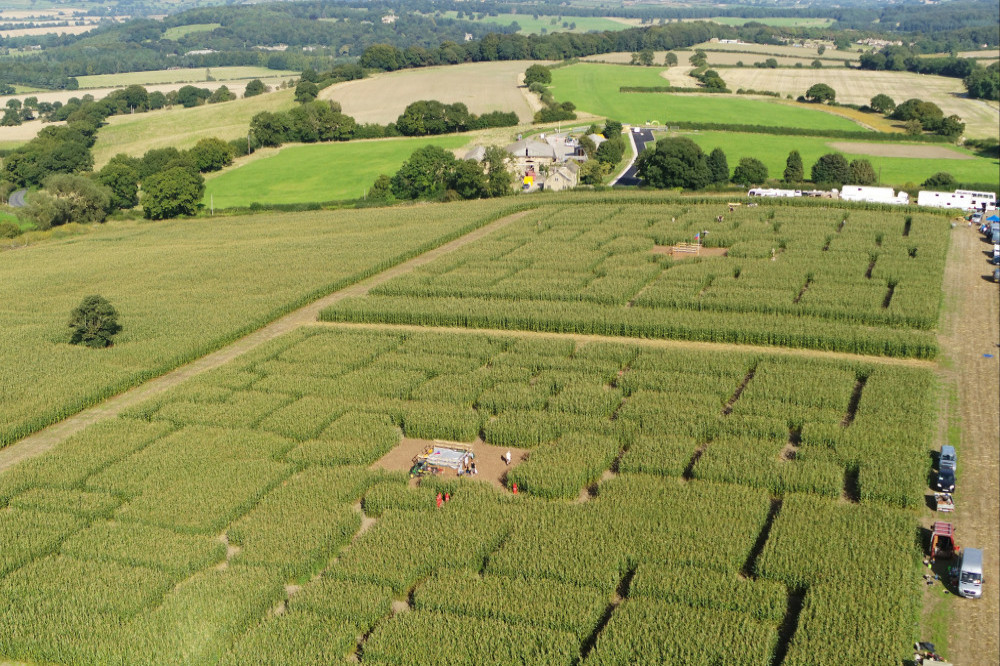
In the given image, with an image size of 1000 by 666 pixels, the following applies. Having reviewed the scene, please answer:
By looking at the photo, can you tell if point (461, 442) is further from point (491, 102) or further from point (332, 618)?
point (491, 102)

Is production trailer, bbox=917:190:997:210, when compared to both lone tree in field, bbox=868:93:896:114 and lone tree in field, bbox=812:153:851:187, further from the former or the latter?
lone tree in field, bbox=868:93:896:114

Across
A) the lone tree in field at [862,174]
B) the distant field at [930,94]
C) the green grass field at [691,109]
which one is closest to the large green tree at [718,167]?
the lone tree in field at [862,174]

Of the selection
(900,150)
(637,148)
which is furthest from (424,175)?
(900,150)

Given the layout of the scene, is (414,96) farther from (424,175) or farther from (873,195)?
(873,195)

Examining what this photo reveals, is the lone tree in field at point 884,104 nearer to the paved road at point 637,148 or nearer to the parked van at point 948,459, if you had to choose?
the paved road at point 637,148

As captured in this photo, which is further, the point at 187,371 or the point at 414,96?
A: the point at 414,96

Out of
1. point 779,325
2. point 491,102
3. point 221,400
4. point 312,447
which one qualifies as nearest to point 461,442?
point 312,447

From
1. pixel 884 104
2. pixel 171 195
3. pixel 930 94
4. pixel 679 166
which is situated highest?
pixel 679 166
